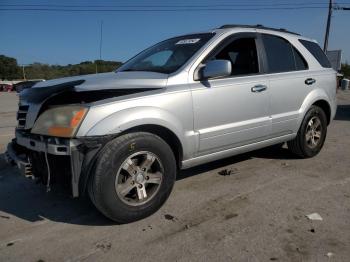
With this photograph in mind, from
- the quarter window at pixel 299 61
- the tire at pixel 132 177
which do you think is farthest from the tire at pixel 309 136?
the tire at pixel 132 177

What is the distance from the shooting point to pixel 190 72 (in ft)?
13.6

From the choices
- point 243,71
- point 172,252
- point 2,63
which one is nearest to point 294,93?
point 243,71

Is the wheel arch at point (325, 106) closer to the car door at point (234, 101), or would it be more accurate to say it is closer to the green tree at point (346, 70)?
the car door at point (234, 101)

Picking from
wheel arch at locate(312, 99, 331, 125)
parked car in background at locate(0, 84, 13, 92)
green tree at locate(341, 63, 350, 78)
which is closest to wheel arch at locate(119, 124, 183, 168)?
wheel arch at locate(312, 99, 331, 125)

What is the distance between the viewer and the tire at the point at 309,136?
565 centimetres

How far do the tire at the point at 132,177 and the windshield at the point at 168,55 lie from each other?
3.14ft

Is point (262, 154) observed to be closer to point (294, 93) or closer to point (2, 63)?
point (294, 93)

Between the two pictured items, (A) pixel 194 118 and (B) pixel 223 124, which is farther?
(B) pixel 223 124

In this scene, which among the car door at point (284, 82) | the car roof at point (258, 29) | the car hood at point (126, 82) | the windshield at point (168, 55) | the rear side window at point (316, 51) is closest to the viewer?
the car hood at point (126, 82)

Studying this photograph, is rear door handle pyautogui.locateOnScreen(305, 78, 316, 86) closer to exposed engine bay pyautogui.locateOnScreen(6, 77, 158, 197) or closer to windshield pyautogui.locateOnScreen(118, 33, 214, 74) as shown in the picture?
windshield pyautogui.locateOnScreen(118, 33, 214, 74)

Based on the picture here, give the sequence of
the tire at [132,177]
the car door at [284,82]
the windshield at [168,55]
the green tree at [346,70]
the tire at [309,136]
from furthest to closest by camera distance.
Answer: the green tree at [346,70], the tire at [309,136], the car door at [284,82], the windshield at [168,55], the tire at [132,177]

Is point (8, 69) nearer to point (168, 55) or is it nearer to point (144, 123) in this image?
point (168, 55)

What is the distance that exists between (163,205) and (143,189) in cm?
42

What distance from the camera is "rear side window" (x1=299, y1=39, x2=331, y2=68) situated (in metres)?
5.86
